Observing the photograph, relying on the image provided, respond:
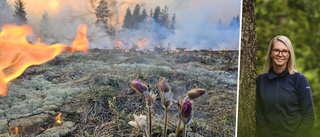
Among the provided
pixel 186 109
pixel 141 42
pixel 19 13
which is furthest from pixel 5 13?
pixel 186 109

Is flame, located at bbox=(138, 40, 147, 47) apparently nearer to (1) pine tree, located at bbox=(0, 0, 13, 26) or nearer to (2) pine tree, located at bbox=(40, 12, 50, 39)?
(2) pine tree, located at bbox=(40, 12, 50, 39)

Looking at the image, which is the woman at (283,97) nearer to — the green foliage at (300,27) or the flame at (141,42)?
the green foliage at (300,27)

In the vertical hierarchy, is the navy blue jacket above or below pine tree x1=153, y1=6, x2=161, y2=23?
below

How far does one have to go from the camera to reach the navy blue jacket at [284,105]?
1644 mm

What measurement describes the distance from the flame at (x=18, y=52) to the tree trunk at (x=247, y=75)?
126cm

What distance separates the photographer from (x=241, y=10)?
5.90 ft

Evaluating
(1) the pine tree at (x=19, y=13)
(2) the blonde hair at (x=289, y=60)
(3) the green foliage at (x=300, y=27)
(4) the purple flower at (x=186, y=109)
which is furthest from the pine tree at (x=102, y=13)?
(3) the green foliage at (x=300, y=27)

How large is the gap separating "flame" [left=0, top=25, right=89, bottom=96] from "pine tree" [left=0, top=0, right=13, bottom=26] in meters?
0.03

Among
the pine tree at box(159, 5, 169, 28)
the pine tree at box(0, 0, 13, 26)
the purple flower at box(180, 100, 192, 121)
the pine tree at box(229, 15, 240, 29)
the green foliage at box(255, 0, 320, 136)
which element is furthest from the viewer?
the green foliage at box(255, 0, 320, 136)

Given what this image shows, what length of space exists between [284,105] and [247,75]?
321mm

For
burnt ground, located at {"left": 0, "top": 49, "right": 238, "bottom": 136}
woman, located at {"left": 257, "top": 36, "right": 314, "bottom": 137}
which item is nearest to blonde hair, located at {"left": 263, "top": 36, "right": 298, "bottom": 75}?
woman, located at {"left": 257, "top": 36, "right": 314, "bottom": 137}

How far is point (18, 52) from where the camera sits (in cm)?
144

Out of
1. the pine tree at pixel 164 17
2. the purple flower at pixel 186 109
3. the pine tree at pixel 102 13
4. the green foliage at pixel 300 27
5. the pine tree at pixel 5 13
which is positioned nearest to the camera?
the purple flower at pixel 186 109

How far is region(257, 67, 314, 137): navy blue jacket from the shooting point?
1.64 meters
